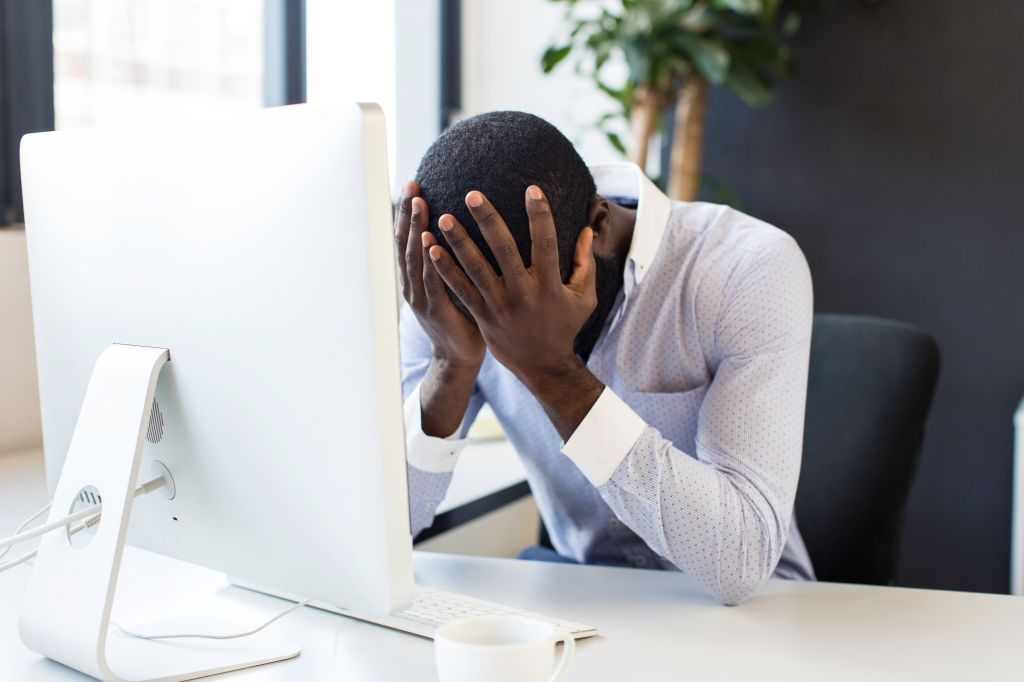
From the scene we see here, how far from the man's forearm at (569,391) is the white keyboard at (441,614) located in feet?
0.59

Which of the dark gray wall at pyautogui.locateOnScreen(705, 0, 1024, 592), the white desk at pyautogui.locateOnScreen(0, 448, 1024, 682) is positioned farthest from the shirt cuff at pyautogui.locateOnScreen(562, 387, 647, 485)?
the dark gray wall at pyautogui.locateOnScreen(705, 0, 1024, 592)

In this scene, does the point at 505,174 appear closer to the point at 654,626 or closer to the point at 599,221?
the point at 599,221

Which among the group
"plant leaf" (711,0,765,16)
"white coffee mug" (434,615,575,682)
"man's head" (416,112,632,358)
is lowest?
"white coffee mug" (434,615,575,682)

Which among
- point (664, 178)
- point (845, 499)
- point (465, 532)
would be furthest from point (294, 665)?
point (664, 178)

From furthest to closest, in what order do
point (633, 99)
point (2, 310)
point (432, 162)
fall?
point (633, 99) → point (2, 310) → point (432, 162)

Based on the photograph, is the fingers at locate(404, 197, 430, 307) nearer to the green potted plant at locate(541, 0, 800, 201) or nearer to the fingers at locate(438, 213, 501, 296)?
the fingers at locate(438, 213, 501, 296)

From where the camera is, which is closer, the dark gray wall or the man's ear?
the man's ear

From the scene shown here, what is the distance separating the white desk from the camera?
0.77 metres

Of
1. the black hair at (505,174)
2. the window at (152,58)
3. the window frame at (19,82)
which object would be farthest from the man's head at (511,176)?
the window frame at (19,82)

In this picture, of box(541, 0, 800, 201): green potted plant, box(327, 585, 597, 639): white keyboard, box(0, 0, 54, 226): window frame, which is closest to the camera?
box(327, 585, 597, 639): white keyboard

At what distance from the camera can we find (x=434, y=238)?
0.88m

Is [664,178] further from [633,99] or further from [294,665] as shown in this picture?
[294,665]

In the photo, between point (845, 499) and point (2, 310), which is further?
point (2, 310)

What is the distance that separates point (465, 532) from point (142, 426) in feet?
5.00
